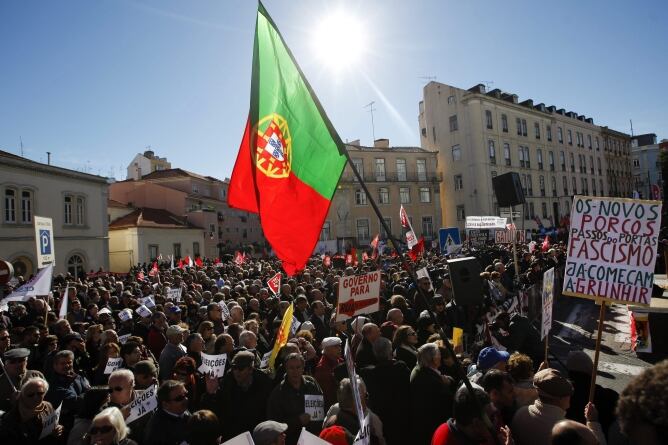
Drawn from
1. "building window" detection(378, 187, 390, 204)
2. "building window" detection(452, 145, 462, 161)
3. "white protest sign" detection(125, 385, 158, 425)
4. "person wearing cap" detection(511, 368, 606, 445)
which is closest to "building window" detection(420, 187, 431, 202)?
"building window" detection(378, 187, 390, 204)

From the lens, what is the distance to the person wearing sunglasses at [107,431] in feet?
9.73

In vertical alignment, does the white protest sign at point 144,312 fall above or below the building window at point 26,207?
below

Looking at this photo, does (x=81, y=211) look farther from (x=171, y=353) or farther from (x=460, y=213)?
(x=460, y=213)

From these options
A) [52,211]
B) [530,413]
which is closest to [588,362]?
[530,413]

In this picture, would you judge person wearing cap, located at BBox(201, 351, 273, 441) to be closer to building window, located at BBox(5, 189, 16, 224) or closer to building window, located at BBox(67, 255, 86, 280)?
building window, located at BBox(5, 189, 16, 224)

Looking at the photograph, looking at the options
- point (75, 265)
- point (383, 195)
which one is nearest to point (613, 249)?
point (75, 265)

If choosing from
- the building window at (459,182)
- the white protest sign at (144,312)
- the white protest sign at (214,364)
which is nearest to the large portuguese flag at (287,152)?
the white protest sign at (214,364)

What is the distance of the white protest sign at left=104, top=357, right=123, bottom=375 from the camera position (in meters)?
4.97

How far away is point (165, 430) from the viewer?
11.2ft

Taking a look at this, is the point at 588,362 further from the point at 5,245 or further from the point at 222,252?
the point at 222,252

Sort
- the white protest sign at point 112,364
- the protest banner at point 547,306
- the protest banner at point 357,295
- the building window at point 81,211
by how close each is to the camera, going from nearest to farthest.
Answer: the white protest sign at point 112,364 → the protest banner at point 547,306 → the protest banner at point 357,295 → the building window at point 81,211

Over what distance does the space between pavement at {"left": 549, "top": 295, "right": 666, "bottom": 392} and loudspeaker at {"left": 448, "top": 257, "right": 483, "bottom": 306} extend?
1636 mm

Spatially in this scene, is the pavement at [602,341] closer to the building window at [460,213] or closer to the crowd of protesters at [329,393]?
the crowd of protesters at [329,393]

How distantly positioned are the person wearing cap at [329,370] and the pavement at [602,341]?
3.46 m
